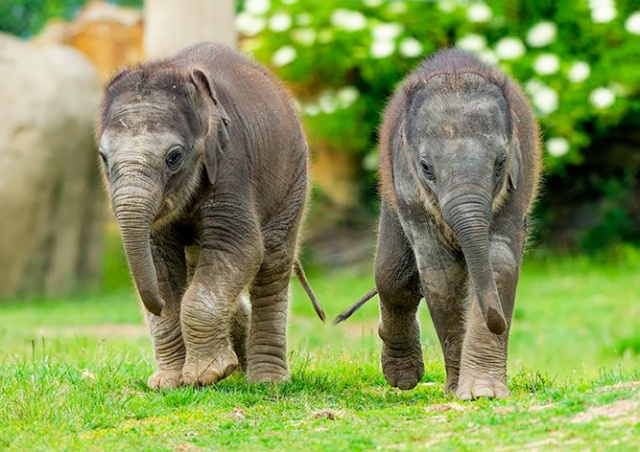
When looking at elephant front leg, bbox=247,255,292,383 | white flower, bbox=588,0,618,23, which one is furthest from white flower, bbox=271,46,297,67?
elephant front leg, bbox=247,255,292,383

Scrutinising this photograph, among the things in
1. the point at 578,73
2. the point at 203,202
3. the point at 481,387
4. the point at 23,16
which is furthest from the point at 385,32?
the point at 481,387

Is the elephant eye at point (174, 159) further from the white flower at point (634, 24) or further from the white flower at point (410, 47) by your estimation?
the white flower at point (634, 24)

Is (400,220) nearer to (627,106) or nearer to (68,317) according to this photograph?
(68,317)

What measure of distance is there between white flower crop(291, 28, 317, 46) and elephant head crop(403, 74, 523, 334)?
12.6 m

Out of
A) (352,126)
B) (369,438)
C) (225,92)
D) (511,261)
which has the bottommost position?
(369,438)

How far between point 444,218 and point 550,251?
13.5m

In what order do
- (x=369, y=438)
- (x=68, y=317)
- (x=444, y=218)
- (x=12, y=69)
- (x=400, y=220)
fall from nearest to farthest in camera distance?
(x=369, y=438) < (x=444, y=218) < (x=400, y=220) < (x=68, y=317) < (x=12, y=69)

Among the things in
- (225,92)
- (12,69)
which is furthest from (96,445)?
(12,69)

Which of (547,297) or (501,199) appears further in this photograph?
(547,297)

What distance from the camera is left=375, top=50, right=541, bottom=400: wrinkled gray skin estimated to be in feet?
23.6

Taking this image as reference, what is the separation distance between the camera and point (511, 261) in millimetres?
7508

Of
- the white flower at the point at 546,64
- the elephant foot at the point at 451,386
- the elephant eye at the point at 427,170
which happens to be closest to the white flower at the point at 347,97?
the white flower at the point at 546,64

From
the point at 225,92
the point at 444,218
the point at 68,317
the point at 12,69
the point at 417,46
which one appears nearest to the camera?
the point at 444,218

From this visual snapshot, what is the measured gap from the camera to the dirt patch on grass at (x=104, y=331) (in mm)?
14234
